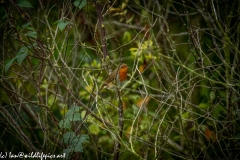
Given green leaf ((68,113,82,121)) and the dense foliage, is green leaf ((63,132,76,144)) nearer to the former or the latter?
the dense foliage

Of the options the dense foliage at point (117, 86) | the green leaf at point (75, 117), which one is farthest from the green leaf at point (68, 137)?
the green leaf at point (75, 117)

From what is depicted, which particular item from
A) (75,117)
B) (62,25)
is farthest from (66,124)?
(62,25)

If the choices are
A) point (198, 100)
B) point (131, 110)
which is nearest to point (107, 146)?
point (131, 110)

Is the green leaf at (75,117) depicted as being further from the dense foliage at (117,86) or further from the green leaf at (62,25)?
the green leaf at (62,25)

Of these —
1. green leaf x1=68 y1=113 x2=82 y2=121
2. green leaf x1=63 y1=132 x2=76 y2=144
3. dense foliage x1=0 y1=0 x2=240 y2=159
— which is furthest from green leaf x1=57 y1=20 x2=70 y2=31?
green leaf x1=63 y1=132 x2=76 y2=144

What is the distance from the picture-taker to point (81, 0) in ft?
7.73

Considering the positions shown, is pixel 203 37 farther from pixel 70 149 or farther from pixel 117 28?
pixel 70 149

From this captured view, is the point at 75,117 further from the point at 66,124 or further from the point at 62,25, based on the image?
the point at 62,25

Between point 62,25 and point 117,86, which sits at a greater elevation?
point 62,25

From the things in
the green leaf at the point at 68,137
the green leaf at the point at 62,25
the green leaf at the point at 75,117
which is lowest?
the green leaf at the point at 68,137

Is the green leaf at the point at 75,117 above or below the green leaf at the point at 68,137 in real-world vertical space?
above

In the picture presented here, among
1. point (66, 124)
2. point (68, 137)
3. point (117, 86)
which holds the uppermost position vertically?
point (117, 86)

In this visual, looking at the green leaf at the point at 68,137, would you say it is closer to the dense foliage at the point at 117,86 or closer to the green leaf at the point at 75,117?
the dense foliage at the point at 117,86

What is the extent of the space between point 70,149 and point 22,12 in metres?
1.29
